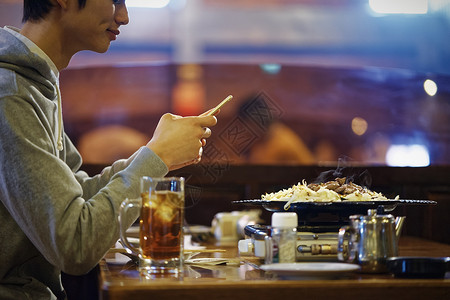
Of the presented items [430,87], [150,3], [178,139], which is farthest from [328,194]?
[430,87]

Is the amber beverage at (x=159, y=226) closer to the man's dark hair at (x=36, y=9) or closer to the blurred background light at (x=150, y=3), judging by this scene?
the man's dark hair at (x=36, y=9)

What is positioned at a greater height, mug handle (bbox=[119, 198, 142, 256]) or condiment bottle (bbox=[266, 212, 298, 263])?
mug handle (bbox=[119, 198, 142, 256])

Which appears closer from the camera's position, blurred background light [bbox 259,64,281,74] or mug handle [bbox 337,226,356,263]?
mug handle [bbox 337,226,356,263]

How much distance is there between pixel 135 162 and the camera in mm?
1356

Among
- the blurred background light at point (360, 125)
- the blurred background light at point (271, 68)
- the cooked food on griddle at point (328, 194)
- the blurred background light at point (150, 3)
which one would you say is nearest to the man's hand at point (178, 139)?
the cooked food on griddle at point (328, 194)

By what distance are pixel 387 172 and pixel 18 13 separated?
3.10m

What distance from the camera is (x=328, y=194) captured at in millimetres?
1407

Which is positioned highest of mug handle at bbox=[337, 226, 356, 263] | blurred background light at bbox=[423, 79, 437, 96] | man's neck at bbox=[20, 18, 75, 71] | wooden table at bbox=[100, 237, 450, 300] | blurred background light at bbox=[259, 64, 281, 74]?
blurred background light at bbox=[259, 64, 281, 74]

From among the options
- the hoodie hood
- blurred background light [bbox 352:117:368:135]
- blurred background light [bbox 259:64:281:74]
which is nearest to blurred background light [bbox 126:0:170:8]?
blurred background light [bbox 259:64:281:74]

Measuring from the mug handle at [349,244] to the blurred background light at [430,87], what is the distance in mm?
4817

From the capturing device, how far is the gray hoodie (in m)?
1.22

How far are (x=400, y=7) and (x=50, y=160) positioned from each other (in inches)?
188

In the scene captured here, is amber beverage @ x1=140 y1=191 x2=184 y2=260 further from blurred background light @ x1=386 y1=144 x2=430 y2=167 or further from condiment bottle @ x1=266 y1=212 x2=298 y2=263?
blurred background light @ x1=386 y1=144 x2=430 y2=167

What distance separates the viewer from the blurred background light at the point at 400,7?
539 cm
